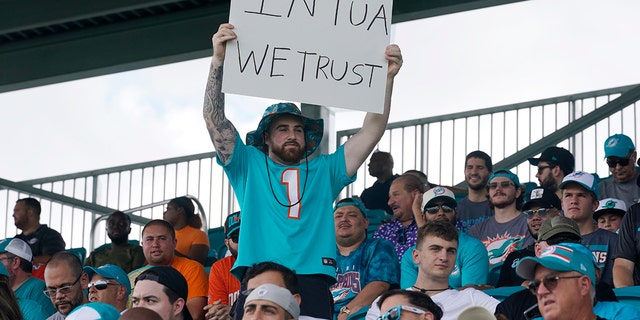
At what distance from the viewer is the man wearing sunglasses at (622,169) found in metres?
11.5

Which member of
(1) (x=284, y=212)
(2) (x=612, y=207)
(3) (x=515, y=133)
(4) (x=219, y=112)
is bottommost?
(1) (x=284, y=212)

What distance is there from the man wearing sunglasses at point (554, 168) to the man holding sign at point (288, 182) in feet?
16.0

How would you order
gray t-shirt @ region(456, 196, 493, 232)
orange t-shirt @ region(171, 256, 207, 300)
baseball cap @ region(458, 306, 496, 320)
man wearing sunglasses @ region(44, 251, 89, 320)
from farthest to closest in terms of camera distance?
gray t-shirt @ region(456, 196, 493, 232), orange t-shirt @ region(171, 256, 207, 300), man wearing sunglasses @ region(44, 251, 89, 320), baseball cap @ region(458, 306, 496, 320)

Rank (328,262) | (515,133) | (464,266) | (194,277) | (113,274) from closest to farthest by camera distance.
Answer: (328,262)
(113,274)
(464,266)
(194,277)
(515,133)

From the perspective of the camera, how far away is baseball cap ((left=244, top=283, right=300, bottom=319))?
261 inches

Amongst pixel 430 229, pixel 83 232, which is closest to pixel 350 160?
pixel 430 229

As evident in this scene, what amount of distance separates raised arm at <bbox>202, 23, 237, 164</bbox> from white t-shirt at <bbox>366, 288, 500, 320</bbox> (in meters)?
1.63

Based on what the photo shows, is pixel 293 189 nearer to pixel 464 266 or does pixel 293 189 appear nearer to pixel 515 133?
pixel 464 266

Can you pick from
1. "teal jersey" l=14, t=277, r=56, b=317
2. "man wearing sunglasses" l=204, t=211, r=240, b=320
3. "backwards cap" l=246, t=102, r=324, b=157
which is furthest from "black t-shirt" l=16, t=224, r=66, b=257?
"backwards cap" l=246, t=102, r=324, b=157

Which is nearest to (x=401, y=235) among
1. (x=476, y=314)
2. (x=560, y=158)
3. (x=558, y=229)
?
(x=560, y=158)

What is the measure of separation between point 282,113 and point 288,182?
1.30 feet

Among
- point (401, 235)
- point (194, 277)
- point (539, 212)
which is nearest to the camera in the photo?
point (539, 212)

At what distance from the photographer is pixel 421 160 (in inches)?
628

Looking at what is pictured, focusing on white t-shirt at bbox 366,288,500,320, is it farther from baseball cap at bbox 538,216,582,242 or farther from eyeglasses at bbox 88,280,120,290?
eyeglasses at bbox 88,280,120,290
